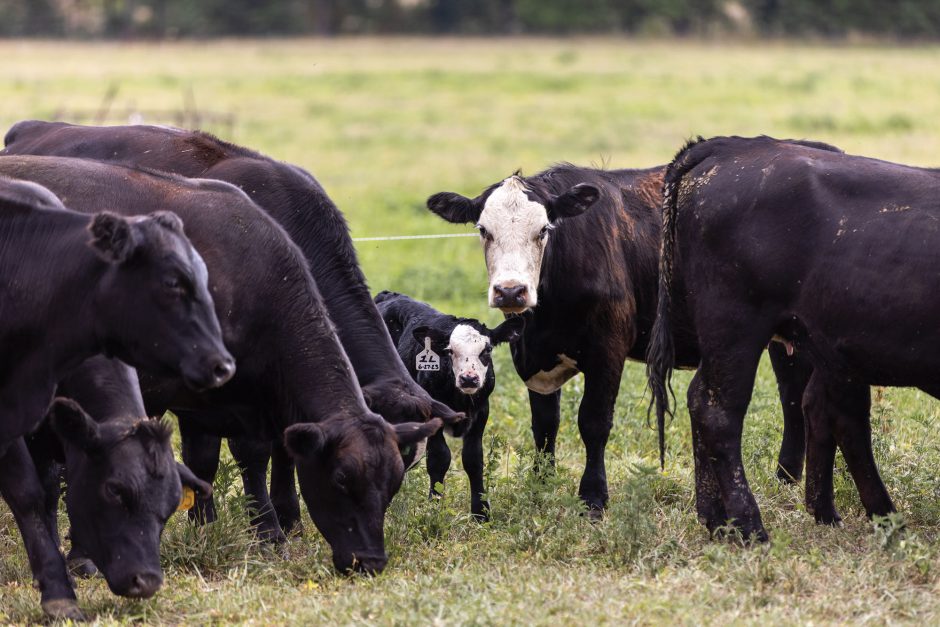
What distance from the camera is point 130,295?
571 cm

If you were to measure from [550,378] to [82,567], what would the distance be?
3116 millimetres

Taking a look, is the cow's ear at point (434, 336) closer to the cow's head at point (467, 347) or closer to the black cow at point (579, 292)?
the cow's head at point (467, 347)

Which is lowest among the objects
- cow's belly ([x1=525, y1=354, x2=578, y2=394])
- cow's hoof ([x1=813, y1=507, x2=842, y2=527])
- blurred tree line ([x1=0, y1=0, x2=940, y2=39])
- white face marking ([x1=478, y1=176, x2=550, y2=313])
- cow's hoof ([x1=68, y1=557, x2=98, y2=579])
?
blurred tree line ([x1=0, y1=0, x2=940, y2=39])

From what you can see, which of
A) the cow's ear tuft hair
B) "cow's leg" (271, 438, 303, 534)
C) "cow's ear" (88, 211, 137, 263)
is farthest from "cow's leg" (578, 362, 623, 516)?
"cow's ear" (88, 211, 137, 263)

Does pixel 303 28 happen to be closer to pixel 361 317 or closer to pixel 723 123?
pixel 723 123

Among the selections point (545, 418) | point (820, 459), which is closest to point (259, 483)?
point (545, 418)

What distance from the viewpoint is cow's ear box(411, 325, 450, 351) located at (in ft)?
27.3

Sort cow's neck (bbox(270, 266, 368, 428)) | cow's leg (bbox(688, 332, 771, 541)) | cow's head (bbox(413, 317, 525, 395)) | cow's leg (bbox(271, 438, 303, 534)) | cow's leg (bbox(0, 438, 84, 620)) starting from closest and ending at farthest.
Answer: cow's leg (bbox(0, 438, 84, 620)), cow's neck (bbox(270, 266, 368, 428)), cow's leg (bbox(688, 332, 771, 541)), cow's leg (bbox(271, 438, 303, 534)), cow's head (bbox(413, 317, 525, 395))

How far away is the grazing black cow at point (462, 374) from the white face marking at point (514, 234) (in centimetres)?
36

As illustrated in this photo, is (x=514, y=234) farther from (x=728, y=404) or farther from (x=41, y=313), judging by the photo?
(x=41, y=313)

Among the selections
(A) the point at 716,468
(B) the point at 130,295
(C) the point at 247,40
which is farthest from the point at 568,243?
(C) the point at 247,40

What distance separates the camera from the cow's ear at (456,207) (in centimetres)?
831

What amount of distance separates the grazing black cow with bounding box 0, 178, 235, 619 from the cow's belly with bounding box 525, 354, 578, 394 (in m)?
3.09

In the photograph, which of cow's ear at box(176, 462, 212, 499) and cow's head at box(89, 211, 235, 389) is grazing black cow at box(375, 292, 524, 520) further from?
cow's head at box(89, 211, 235, 389)
